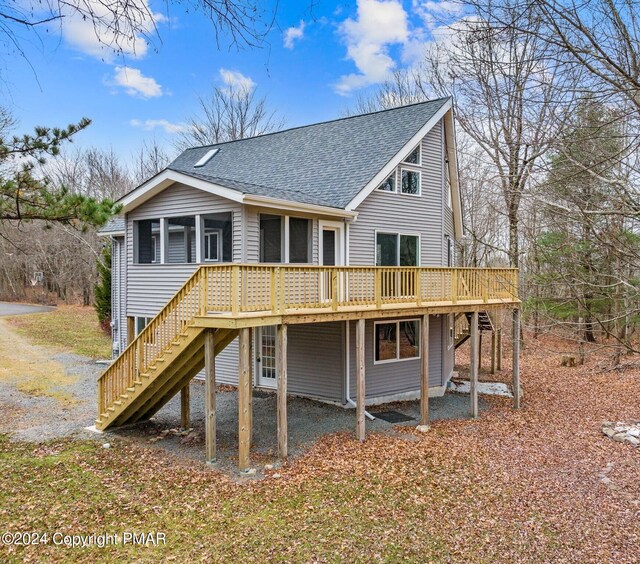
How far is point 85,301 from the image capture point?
38062 mm

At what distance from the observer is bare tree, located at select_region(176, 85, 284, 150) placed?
1449 inches

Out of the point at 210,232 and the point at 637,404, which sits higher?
the point at 210,232

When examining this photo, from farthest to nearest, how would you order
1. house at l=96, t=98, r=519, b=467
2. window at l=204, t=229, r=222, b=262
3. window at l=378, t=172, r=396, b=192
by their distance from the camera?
window at l=378, t=172, r=396, b=192 → window at l=204, t=229, r=222, b=262 → house at l=96, t=98, r=519, b=467

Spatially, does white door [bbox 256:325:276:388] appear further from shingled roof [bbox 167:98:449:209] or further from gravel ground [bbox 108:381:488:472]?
shingled roof [bbox 167:98:449:209]

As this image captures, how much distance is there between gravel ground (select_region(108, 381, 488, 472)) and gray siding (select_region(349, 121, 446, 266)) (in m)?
4.25

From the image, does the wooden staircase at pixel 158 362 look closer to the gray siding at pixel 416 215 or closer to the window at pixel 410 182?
the gray siding at pixel 416 215

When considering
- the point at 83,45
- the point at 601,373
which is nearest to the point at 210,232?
the point at 83,45

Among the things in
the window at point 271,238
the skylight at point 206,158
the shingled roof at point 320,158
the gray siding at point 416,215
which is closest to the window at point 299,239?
the window at point 271,238

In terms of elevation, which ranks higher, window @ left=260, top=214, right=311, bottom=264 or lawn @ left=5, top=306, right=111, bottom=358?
window @ left=260, top=214, right=311, bottom=264

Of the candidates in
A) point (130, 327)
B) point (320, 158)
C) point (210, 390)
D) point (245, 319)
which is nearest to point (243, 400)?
point (210, 390)

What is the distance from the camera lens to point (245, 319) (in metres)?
8.11

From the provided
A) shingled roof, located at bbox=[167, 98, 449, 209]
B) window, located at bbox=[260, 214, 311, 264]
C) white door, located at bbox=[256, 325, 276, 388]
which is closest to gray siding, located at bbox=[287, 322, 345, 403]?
white door, located at bbox=[256, 325, 276, 388]

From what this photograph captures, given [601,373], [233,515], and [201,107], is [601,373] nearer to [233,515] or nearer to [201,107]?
[233,515]

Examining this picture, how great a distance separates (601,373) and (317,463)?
1386 cm
